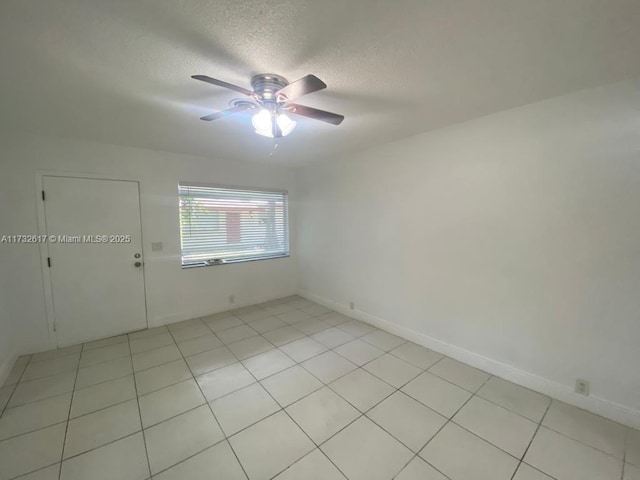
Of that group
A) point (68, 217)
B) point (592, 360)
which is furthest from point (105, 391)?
point (592, 360)

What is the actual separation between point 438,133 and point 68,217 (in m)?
4.10

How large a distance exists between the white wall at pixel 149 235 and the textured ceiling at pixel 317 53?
0.60 metres

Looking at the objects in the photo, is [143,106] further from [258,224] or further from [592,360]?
[592,360]

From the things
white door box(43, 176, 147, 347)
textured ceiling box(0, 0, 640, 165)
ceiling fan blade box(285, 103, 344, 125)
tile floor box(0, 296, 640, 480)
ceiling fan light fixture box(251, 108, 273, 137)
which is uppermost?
textured ceiling box(0, 0, 640, 165)

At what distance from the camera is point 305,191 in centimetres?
432

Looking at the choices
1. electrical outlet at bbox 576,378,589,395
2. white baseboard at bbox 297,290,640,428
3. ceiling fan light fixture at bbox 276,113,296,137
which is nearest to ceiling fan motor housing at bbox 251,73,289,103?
ceiling fan light fixture at bbox 276,113,296,137

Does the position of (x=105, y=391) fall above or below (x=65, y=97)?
below

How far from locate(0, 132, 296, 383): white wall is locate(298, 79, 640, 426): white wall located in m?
1.99

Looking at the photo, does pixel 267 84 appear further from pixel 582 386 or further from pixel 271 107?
pixel 582 386

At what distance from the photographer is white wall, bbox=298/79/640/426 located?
1725 mm

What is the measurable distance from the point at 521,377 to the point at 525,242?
1168mm

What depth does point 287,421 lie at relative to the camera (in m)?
1.79

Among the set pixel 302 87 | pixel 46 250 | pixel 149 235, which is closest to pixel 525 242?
pixel 302 87

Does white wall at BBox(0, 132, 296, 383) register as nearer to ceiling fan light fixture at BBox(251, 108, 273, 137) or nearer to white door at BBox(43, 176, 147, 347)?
white door at BBox(43, 176, 147, 347)
